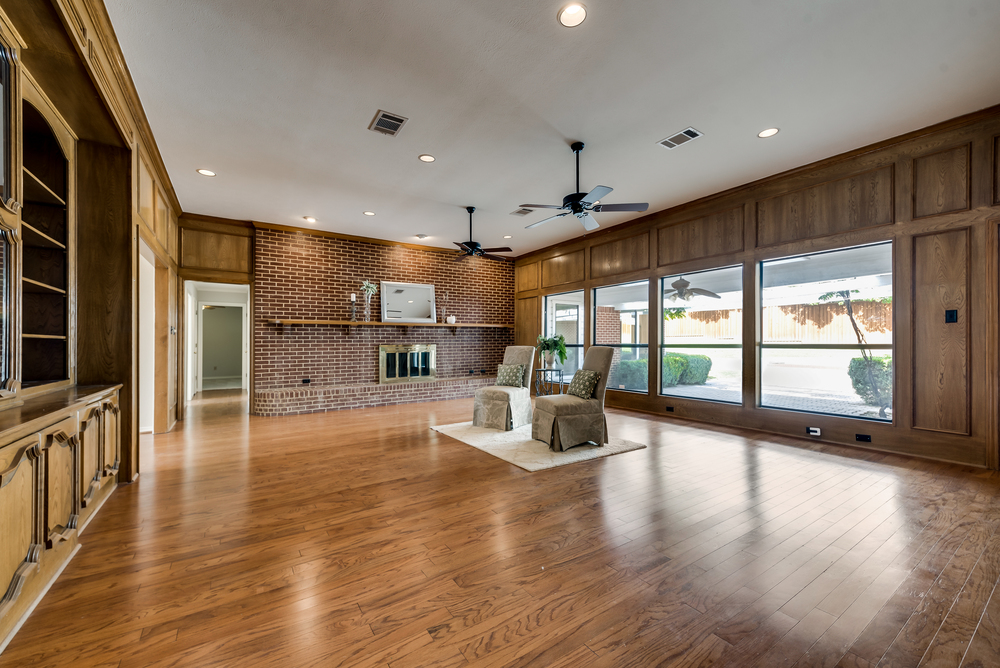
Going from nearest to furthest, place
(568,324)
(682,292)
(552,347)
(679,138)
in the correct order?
1. (679,138)
2. (682,292)
3. (552,347)
4. (568,324)

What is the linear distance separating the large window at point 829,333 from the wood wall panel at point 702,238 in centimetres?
52

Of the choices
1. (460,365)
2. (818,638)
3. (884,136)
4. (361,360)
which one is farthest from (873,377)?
(361,360)

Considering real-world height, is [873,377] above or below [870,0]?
below

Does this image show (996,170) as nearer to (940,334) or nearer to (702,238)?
(940,334)

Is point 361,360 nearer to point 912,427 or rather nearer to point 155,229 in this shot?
point 155,229

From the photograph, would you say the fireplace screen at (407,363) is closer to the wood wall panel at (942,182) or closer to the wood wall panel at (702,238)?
the wood wall panel at (702,238)

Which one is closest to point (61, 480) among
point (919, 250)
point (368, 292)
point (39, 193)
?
point (39, 193)

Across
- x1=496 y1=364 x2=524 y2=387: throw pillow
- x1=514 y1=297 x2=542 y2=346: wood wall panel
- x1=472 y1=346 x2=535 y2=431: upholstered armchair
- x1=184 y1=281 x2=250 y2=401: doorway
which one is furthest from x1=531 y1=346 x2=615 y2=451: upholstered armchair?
x1=184 y1=281 x2=250 y2=401: doorway

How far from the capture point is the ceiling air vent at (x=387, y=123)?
133 inches

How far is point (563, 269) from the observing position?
7.77 metres

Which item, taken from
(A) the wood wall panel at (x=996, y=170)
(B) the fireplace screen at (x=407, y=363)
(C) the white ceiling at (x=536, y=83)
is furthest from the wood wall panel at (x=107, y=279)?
(A) the wood wall panel at (x=996, y=170)

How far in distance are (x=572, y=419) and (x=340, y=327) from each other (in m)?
4.61

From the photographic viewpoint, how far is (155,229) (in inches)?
169

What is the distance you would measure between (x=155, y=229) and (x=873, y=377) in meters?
7.37
